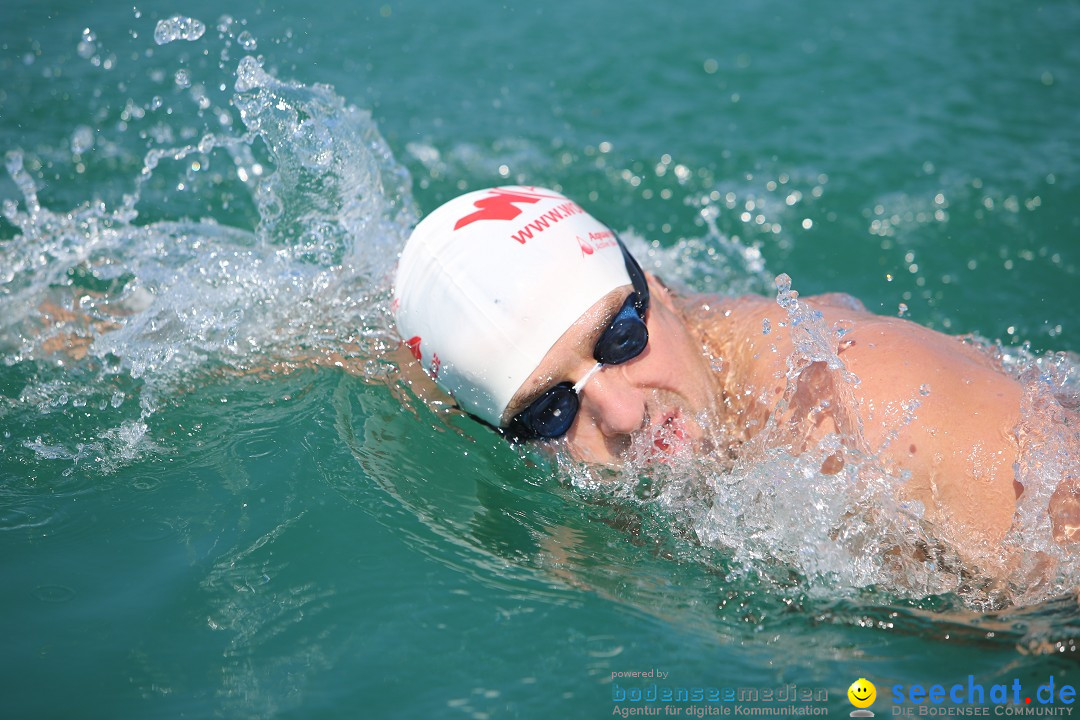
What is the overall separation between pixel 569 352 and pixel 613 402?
21cm

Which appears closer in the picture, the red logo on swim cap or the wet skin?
the wet skin

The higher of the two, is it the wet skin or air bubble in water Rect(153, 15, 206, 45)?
air bubble in water Rect(153, 15, 206, 45)

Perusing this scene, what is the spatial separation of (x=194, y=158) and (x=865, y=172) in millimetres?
3809

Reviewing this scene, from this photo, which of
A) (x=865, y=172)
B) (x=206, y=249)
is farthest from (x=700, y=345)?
(x=865, y=172)

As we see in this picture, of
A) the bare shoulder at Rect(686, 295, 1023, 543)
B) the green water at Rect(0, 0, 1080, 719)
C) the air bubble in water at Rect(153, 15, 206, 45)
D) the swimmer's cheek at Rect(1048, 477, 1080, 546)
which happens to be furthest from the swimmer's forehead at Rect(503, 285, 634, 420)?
the air bubble in water at Rect(153, 15, 206, 45)

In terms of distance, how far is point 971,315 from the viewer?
4.45m

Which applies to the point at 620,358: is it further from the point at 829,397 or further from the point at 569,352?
the point at 829,397

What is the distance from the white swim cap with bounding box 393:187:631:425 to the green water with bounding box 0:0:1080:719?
0.45 meters

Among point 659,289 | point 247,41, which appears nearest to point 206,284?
point 659,289

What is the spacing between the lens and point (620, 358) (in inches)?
114

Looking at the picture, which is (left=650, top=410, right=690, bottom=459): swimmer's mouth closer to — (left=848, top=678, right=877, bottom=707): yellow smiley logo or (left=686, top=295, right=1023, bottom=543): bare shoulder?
(left=686, top=295, right=1023, bottom=543): bare shoulder

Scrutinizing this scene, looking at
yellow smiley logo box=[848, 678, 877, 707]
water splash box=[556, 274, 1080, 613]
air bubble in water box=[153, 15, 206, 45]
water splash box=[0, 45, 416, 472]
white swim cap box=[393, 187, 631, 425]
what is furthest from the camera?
air bubble in water box=[153, 15, 206, 45]

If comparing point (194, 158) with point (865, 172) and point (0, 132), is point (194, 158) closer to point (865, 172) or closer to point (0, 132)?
point (0, 132)

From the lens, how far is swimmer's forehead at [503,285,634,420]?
111 inches
